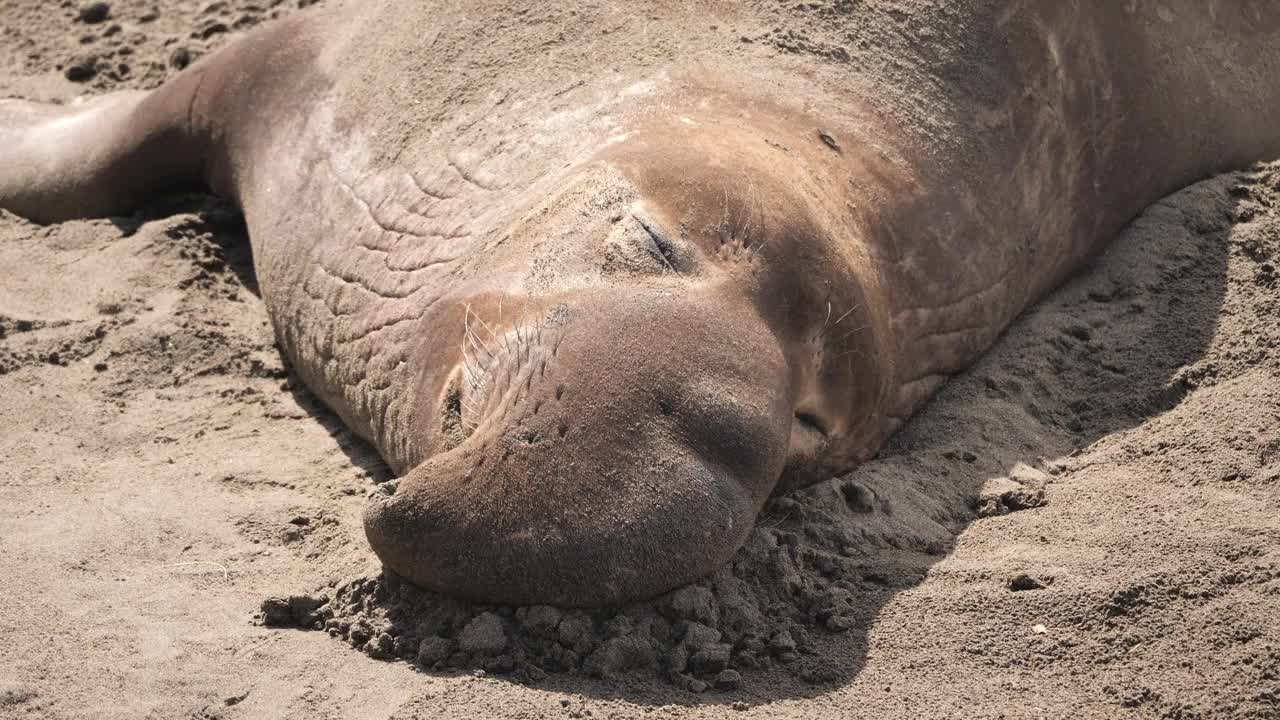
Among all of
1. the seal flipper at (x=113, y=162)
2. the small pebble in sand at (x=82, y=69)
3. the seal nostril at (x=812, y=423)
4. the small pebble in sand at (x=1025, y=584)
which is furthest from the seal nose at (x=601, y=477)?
the small pebble in sand at (x=82, y=69)

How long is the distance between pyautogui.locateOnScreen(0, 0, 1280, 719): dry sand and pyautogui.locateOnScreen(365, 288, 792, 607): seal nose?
94 millimetres

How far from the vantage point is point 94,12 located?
685 centimetres

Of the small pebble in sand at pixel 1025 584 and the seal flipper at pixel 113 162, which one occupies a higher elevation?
the small pebble in sand at pixel 1025 584

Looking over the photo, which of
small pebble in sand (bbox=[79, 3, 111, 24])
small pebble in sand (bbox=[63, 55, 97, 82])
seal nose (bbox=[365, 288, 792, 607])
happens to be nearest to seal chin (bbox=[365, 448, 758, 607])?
seal nose (bbox=[365, 288, 792, 607])

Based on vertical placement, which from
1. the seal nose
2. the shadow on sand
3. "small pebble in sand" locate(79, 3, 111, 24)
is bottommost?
"small pebble in sand" locate(79, 3, 111, 24)

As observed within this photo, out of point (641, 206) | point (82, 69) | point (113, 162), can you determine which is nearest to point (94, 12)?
point (82, 69)

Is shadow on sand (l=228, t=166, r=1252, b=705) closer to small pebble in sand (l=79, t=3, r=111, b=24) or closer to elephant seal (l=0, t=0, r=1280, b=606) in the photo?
elephant seal (l=0, t=0, r=1280, b=606)

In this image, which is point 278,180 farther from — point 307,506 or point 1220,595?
point 1220,595

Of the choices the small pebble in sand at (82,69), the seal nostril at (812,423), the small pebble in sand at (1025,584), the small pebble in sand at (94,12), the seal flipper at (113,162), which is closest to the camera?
the small pebble in sand at (1025,584)

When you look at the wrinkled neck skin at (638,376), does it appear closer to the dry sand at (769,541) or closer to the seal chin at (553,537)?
the seal chin at (553,537)

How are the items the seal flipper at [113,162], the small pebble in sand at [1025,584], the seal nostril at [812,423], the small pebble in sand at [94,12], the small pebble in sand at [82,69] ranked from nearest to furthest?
1. the small pebble in sand at [1025,584]
2. the seal nostril at [812,423]
3. the seal flipper at [113,162]
4. the small pebble in sand at [82,69]
5. the small pebble in sand at [94,12]

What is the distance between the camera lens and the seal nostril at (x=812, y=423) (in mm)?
3518

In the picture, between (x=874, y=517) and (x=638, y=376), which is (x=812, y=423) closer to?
(x=874, y=517)

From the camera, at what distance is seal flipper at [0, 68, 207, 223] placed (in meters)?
5.34
